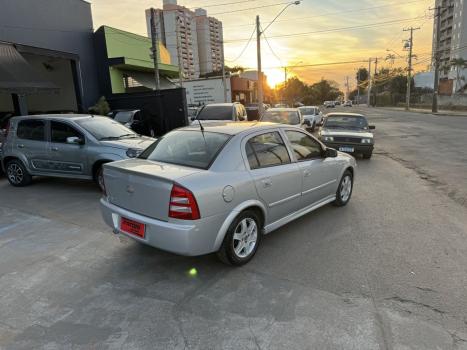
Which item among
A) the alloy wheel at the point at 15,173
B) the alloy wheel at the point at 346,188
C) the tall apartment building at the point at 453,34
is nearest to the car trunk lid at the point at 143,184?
the alloy wheel at the point at 346,188

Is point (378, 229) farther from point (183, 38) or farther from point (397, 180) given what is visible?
point (183, 38)

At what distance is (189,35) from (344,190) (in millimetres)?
32311

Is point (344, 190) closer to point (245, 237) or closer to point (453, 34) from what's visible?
point (245, 237)

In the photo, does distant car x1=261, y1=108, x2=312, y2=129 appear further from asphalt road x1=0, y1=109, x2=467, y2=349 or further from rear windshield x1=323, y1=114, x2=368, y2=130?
asphalt road x1=0, y1=109, x2=467, y2=349

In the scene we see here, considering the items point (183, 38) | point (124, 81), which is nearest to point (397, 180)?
point (124, 81)

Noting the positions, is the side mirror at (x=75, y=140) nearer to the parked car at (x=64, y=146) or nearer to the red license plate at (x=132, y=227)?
the parked car at (x=64, y=146)

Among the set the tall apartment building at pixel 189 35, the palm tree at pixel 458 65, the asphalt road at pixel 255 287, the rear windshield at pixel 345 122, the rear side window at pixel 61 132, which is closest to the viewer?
the asphalt road at pixel 255 287

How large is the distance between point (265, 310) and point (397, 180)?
6.42m

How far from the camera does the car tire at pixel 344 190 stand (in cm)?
603

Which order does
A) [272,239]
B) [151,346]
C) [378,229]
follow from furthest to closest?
1. [378,229]
2. [272,239]
3. [151,346]

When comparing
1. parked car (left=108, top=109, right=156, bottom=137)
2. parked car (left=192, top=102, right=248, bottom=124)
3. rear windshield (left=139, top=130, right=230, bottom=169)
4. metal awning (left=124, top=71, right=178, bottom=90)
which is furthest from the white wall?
rear windshield (left=139, top=130, right=230, bottom=169)

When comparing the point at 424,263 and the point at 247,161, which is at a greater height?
the point at 247,161

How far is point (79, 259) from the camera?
425cm

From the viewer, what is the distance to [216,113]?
13.4m
